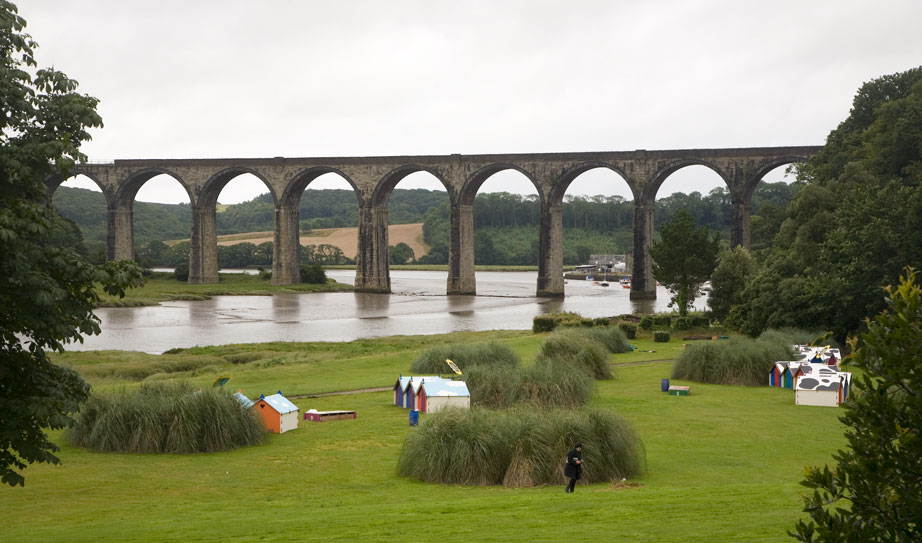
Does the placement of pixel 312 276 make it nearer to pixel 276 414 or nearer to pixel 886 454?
pixel 276 414

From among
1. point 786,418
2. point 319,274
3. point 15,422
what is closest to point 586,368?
point 786,418

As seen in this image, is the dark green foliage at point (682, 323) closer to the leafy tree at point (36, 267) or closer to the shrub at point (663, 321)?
the shrub at point (663, 321)

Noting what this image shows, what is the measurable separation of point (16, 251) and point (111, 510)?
5811 millimetres

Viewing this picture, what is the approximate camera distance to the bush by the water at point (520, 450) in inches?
644

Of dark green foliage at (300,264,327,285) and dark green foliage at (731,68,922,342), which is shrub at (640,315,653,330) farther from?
dark green foliage at (300,264,327,285)

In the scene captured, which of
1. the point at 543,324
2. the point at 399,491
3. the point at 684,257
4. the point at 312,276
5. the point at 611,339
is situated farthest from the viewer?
the point at 312,276

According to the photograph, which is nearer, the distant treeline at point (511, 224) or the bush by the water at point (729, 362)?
the bush by the water at point (729, 362)

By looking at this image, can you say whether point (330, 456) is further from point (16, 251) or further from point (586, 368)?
point (586, 368)

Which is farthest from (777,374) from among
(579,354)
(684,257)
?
(684,257)

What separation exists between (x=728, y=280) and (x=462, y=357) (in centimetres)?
2459

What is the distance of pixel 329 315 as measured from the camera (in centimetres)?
6981

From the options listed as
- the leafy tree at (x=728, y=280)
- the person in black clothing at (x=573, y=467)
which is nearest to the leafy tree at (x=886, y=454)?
the person in black clothing at (x=573, y=467)

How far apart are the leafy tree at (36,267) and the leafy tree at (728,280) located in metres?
42.4

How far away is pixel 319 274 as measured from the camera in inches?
3959
